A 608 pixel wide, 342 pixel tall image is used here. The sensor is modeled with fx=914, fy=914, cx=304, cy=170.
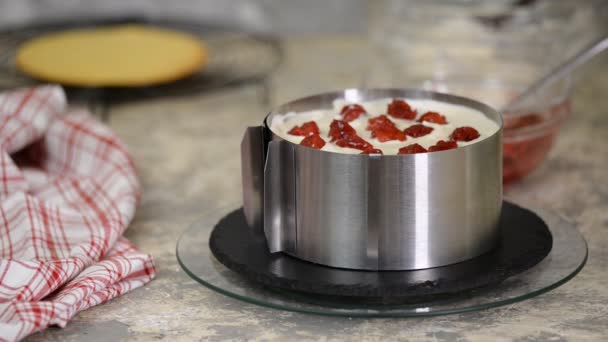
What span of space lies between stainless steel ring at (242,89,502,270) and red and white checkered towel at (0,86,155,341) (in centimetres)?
18

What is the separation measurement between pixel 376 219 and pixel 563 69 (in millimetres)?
438

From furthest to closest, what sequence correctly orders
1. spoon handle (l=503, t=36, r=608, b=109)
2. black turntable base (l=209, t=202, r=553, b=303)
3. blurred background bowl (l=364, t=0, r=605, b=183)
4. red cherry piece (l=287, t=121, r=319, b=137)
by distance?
blurred background bowl (l=364, t=0, r=605, b=183), spoon handle (l=503, t=36, r=608, b=109), red cherry piece (l=287, t=121, r=319, b=137), black turntable base (l=209, t=202, r=553, b=303)

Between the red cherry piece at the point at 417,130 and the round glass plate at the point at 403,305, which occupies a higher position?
the red cherry piece at the point at 417,130

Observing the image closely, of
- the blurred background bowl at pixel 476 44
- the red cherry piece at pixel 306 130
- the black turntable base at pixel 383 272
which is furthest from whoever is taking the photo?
the blurred background bowl at pixel 476 44

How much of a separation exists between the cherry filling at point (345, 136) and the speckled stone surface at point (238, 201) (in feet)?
0.52

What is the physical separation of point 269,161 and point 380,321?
0.18m

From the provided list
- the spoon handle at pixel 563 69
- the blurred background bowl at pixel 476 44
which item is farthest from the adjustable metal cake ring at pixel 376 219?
the blurred background bowl at pixel 476 44

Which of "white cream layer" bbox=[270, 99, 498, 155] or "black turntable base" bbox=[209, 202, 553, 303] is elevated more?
"white cream layer" bbox=[270, 99, 498, 155]

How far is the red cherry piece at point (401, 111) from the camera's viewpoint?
0.94m

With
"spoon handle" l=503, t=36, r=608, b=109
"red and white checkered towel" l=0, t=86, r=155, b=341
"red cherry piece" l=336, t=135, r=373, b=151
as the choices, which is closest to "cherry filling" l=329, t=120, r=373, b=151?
"red cherry piece" l=336, t=135, r=373, b=151

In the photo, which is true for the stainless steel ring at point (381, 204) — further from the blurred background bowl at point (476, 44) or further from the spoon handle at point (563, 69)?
the blurred background bowl at point (476, 44)

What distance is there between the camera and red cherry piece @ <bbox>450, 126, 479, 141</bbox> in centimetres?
87

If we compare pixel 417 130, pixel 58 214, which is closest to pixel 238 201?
pixel 58 214

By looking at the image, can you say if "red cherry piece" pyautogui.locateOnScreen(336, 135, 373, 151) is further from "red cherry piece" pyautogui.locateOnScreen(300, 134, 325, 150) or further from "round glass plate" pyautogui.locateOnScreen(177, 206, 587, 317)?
"round glass plate" pyautogui.locateOnScreen(177, 206, 587, 317)
